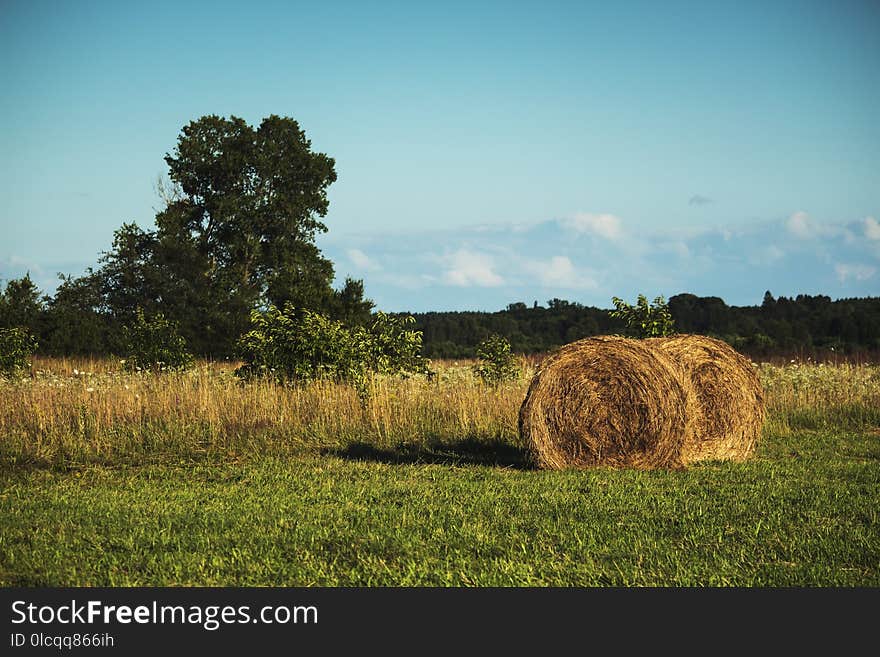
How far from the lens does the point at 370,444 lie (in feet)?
40.0

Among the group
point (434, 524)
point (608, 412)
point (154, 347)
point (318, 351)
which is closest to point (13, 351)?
point (154, 347)

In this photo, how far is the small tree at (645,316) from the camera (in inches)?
606

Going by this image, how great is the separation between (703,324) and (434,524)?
38.3 meters

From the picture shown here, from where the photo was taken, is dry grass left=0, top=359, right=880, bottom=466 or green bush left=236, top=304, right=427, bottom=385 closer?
dry grass left=0, top=359, right=880, bottom=466

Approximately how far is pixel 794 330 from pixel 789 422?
88.2ft

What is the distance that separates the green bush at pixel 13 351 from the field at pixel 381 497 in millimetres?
5705

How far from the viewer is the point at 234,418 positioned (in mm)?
12500

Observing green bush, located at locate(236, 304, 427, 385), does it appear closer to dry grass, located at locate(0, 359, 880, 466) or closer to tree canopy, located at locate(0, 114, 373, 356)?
dry grass, located at locate(0, 359, 880, 466)

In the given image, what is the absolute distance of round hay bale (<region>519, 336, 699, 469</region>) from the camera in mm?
10508

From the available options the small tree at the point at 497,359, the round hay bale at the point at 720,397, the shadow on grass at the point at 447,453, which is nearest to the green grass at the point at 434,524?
the shadow on grass at the point at 447,453

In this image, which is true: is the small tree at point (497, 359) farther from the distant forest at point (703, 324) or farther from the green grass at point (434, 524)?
the distant forest at point (703, 324)

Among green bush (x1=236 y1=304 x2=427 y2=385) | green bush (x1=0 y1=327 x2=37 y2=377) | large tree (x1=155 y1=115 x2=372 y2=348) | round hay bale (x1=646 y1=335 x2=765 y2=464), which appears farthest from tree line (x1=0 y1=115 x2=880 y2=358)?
round hay bale (x1=646 y1=335 x2=765 y2=464)

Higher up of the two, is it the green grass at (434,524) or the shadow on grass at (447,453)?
the shadow on grass at (447,453)

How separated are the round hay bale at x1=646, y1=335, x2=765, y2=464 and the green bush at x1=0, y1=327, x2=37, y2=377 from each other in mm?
14890
